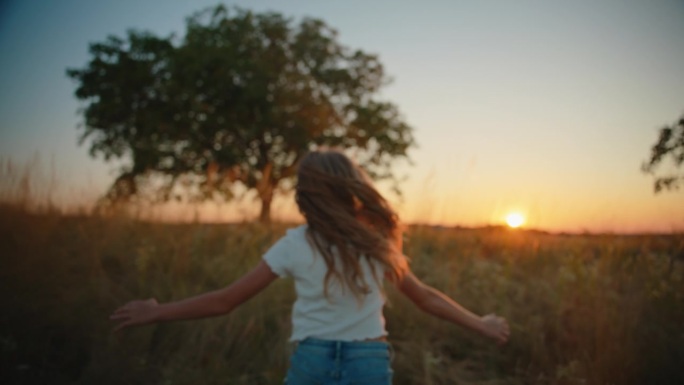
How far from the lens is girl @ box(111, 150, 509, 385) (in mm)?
1549

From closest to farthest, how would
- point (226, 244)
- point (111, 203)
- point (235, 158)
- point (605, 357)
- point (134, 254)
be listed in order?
point (605, 357)
point (134, 254)
point (226, 244)
point (111, 203)
point (235, 158)

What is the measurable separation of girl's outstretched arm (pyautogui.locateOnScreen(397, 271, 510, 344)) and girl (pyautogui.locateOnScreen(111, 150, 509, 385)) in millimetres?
97

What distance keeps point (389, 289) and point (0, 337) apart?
306 cm

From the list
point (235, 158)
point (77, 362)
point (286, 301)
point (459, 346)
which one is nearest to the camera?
point (77, 362)

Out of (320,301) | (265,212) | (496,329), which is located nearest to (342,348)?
(320,301)

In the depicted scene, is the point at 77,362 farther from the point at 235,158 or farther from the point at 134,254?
the point at 235,158

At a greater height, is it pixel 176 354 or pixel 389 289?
pixel 389 289

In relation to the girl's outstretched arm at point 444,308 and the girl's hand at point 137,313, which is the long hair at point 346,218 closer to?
the girl's outstretched arm at point 444,308

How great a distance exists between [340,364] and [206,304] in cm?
60

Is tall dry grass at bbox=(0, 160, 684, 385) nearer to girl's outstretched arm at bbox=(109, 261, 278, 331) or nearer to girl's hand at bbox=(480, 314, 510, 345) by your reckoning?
girl's hand at bbox=(480, 314, 510, 345)

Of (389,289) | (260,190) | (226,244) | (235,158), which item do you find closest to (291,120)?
(235,158)

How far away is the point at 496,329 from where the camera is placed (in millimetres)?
1943

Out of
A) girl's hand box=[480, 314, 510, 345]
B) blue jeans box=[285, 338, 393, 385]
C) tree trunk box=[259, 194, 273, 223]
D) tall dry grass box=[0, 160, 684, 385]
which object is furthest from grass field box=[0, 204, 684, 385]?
tree trunk box=[259, 194, 273, 223]

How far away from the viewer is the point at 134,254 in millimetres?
4363
